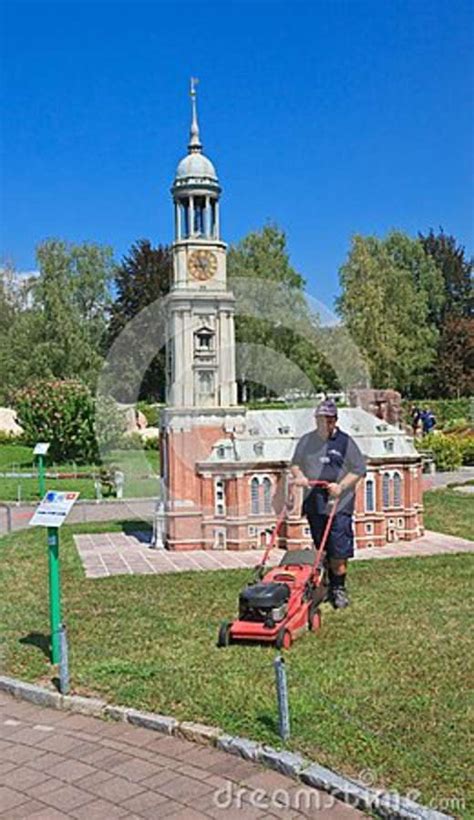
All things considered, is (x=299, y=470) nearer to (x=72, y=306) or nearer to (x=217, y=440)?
(x=217, y=440)

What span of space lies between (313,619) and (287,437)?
4.61 m

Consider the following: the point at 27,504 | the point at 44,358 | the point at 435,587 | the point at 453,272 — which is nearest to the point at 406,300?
the point at 453,272

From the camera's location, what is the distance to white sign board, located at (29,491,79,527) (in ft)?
20.0

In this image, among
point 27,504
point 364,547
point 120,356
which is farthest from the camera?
point 120,356

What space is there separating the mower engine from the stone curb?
150 cm

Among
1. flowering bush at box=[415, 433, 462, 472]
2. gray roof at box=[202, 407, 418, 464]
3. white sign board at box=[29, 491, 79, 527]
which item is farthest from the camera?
flowering bush at box=[415, 433, 462, 472]

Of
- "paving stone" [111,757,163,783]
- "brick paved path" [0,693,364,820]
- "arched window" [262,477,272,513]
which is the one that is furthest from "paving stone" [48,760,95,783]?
"arched window" [262,477,272,513]

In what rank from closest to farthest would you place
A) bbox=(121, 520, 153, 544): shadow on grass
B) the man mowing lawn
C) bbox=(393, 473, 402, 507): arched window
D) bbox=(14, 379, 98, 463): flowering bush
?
the man mowing lawn, bbox=(393, 473, 402, 507): arched window, bbox=(121, 520, 153, 544): shadow on grass, bbox=(14, 379, 98, 463): flowering bush

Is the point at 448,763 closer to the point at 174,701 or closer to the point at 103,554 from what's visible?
the point at 174,701

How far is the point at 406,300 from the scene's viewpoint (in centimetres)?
3928

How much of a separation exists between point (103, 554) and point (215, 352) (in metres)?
3.07

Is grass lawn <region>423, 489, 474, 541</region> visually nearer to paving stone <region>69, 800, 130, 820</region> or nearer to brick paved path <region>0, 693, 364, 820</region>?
brick paved path <region>0, 693, 364, 820</region>

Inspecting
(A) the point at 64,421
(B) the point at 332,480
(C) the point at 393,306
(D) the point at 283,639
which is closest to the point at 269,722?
(D) the point at 283,639

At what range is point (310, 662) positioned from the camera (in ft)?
19.5
